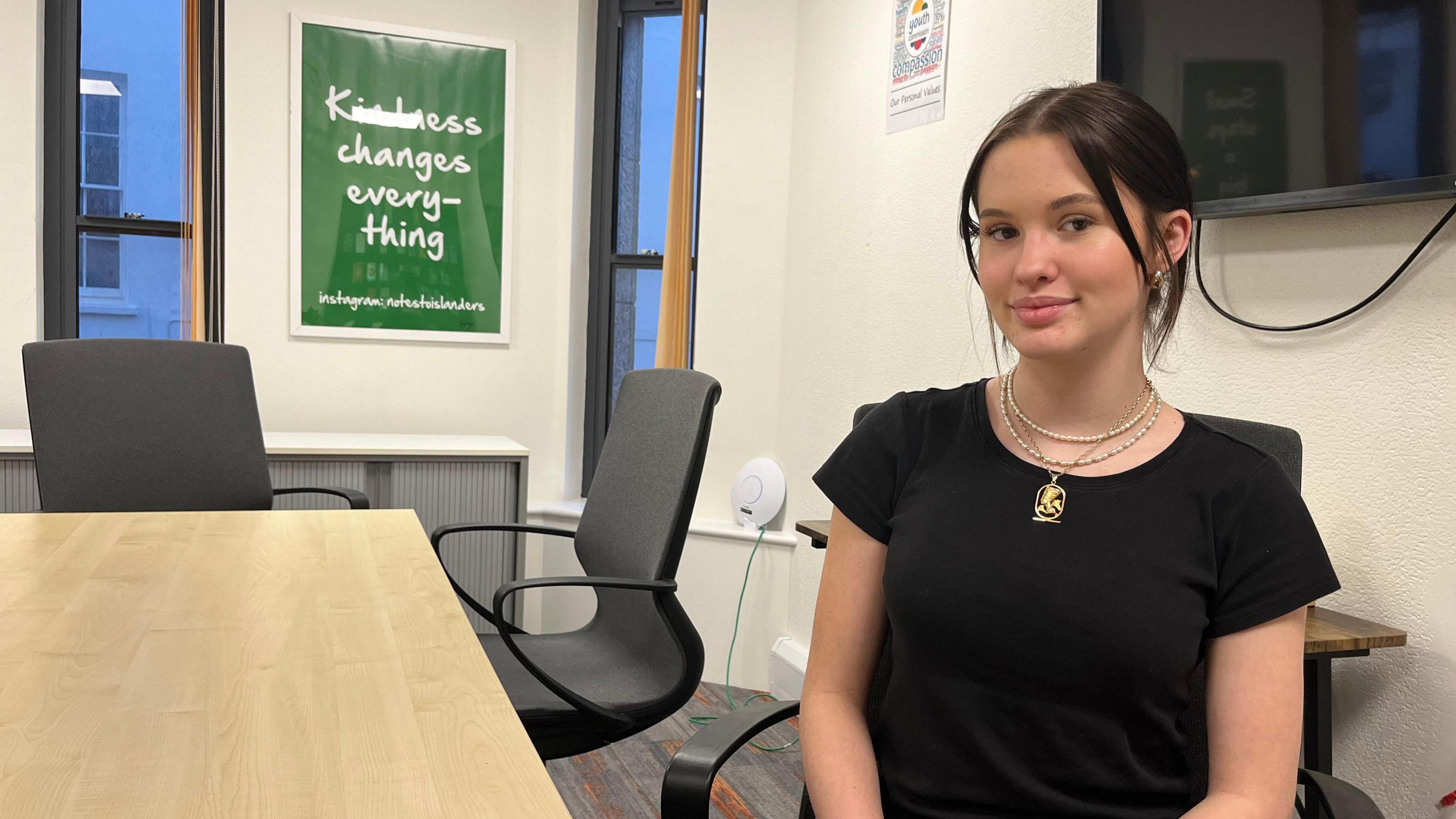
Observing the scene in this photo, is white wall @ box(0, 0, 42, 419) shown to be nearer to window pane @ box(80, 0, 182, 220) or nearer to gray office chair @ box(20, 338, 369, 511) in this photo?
window pane @ box(80, 0, 182, 220)

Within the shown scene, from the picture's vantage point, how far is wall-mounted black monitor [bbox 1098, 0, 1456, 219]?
1.47 meters

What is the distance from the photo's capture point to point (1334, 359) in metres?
1.69

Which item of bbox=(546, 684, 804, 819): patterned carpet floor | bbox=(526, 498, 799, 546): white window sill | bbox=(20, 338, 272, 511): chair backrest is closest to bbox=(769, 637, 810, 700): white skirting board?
bbox=(546, 684, 804, 819): patterned carpet floor

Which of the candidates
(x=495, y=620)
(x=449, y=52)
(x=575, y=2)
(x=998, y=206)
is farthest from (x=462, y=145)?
(x=998, y=206)

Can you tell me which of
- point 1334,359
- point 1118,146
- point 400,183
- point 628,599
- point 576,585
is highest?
point 400,183

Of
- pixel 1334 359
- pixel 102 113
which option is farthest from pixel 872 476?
pixel 102 113

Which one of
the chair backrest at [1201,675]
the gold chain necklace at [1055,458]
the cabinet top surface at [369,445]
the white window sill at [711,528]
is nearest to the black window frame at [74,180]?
the cabinet top surface at [369,445]

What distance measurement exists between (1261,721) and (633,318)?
10.6 feet

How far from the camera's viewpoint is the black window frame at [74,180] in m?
3.58

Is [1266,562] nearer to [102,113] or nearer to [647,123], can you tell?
[647,123]

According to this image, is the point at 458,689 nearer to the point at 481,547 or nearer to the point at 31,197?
the point at 481,547

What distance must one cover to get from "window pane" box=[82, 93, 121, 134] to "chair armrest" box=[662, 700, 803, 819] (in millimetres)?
3428

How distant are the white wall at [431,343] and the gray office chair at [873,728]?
2711 mm

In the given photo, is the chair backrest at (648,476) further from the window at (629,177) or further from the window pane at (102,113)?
the window pane at (102,113)
